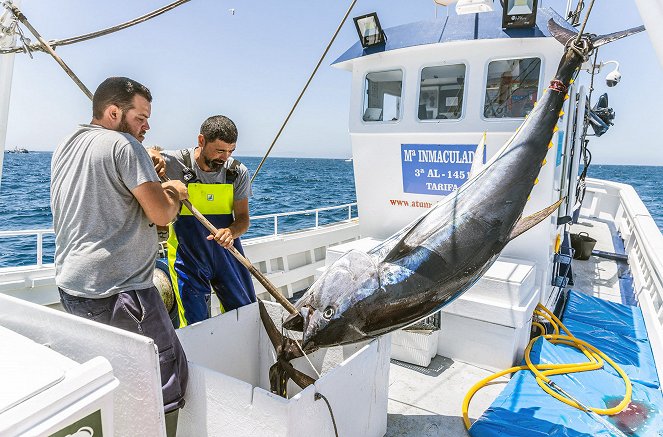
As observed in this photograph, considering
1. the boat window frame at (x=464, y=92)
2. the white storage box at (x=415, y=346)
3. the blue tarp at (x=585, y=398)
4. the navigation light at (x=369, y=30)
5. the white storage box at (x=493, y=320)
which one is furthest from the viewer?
the navigation light at (x=369, y=30)

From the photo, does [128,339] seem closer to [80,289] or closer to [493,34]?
[80,289]

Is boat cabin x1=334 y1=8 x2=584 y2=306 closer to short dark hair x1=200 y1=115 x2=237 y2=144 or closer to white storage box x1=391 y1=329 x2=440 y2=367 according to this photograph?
white storage box x1=391 y1=329 x2=440 y2=367

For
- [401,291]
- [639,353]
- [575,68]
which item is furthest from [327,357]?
[639,353]

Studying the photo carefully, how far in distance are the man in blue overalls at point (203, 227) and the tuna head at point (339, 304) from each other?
3.75 ft

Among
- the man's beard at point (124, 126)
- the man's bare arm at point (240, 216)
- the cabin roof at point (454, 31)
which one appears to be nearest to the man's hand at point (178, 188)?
the man's beard at point (124, 126)

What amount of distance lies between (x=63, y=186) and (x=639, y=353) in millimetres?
4534

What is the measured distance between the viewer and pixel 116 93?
189 centimetres

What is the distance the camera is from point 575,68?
244 cm

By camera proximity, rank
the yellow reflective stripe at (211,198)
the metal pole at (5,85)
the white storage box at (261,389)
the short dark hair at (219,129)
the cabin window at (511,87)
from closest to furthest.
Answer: the white storage box at (261,389)
the metal pole at (5,85)
the short dark hair at (219,129)
the yellow reflective stripe at (211,198)
the cabin window at (511,87)

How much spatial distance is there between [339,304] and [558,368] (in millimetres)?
2284

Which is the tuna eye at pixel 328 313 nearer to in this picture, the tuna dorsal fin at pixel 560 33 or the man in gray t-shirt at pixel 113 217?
the man in gray t-shirt at pixel 113 217

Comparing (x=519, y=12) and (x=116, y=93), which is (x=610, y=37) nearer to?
(x=519, y=12)

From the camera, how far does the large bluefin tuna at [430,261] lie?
1888 millimetres

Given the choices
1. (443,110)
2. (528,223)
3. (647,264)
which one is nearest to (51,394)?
(528,223)
